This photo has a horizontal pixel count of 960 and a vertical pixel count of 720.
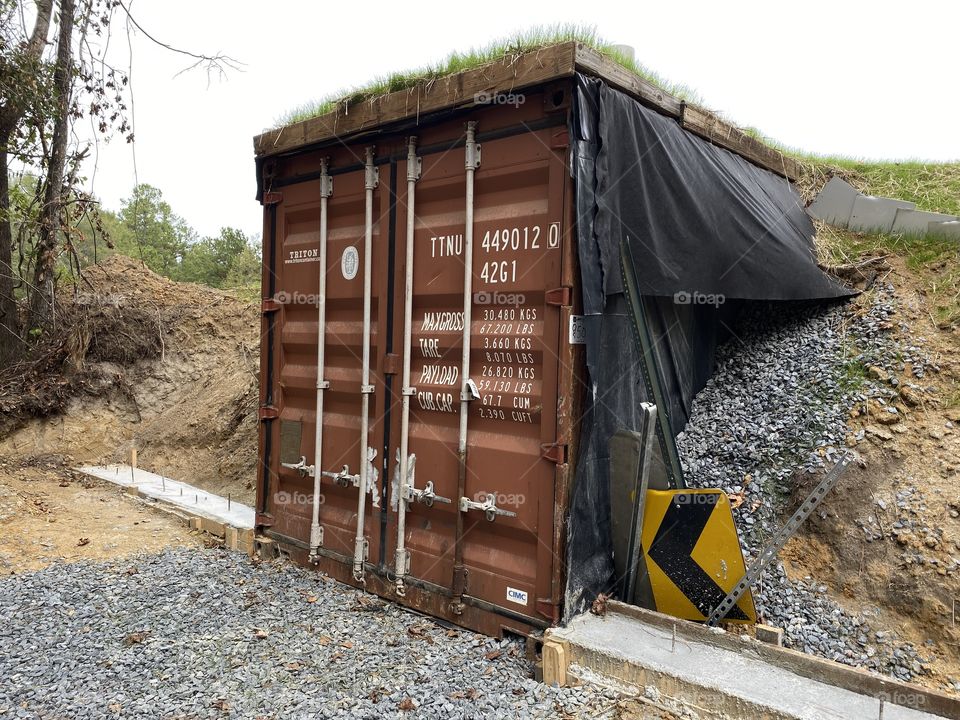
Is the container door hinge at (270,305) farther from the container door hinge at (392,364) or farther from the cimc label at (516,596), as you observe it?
the cimc label at (516,596)

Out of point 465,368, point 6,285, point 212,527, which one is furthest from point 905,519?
point 6,285

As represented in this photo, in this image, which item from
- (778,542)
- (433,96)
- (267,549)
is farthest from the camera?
(267,549)

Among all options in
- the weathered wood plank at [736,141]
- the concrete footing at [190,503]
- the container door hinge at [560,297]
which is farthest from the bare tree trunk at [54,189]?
the container door hinge at [560,297]

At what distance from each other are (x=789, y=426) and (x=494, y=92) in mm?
3416

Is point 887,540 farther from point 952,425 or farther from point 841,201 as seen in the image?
point 841,201

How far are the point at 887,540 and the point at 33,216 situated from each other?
12.1 meters

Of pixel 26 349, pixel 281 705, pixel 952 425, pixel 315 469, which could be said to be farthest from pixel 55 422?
pixel 952 425

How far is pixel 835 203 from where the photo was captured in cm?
746

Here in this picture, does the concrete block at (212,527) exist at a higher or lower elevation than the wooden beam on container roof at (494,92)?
lower

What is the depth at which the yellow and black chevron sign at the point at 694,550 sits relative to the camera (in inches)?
165

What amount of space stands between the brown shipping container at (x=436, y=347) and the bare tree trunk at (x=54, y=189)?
21.4 feet

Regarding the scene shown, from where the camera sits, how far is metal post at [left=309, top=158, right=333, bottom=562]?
5.43 meters

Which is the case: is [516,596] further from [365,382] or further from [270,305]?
[270,305]

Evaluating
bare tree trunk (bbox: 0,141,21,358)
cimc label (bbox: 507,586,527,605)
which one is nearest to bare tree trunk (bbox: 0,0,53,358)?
bare tree trunk (bbox: 0,141,21,358)
